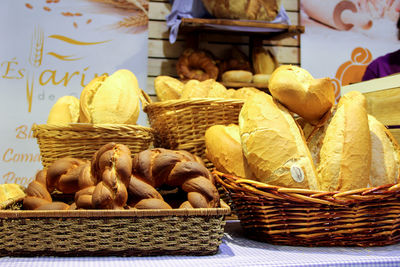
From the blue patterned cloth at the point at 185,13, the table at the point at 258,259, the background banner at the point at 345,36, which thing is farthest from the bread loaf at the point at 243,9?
the table at the point at 258,259

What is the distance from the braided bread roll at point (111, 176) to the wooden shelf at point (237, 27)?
1682 mm

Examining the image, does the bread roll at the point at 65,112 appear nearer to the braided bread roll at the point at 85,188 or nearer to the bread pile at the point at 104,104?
the bread pile at the point at 104,104

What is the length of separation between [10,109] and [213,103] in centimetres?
188

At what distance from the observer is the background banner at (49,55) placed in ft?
8.46

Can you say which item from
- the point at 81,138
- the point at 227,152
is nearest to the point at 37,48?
the point at 81,138

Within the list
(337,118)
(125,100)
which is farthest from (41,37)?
(337,118)

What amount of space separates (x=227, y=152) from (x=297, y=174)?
22cm

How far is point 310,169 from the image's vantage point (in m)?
0.98

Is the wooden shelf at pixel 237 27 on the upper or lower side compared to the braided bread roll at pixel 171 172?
upper

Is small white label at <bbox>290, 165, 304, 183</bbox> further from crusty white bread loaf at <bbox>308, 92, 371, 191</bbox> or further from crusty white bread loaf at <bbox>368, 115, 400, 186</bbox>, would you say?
crusty white bread loaf at <bbox>368, 115, 400, 186</bbox>

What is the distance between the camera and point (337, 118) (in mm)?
1039

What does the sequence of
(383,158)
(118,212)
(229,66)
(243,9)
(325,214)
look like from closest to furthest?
(118,212) → (325,214) → (383,158) → (243,9) → (229,66)

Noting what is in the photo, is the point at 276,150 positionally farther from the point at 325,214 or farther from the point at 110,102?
the point at 110,102

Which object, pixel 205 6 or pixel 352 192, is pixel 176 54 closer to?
pixel 205 6
